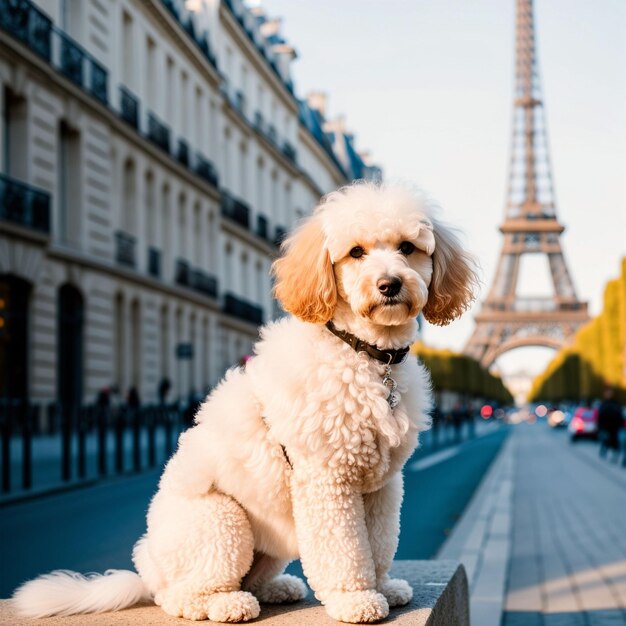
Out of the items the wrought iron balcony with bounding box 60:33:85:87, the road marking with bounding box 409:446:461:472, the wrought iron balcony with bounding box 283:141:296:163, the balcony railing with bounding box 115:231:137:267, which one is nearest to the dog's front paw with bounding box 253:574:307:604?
the road marking with bounding box 409:446:461:472

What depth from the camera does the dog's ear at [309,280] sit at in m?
3.25

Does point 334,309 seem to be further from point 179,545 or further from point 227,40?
point 227,40

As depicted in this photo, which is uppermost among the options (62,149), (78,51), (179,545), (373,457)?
(78,51)

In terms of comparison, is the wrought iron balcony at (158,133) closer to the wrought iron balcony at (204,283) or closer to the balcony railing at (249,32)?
the wrought iron balcony at (204,283)

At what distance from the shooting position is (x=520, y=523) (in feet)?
41.8

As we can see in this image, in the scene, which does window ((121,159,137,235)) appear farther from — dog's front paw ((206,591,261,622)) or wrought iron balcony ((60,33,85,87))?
dog's front paw ((206,591,261,622))

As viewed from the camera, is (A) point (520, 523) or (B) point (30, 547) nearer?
(B) point (30, 547)

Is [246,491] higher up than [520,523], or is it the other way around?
[246,491]

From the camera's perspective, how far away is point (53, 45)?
84.7 ft

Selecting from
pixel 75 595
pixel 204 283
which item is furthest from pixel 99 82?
pixel 75 595

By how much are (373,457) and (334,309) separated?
447mm

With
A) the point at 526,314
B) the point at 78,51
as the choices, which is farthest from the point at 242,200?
the point at 526,314

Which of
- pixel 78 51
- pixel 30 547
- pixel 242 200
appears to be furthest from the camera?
pixel 242 200

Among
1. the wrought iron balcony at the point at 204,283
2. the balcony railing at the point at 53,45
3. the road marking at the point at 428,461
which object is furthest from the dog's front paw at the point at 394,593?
the wrought iron balcony at the point at 204,283
